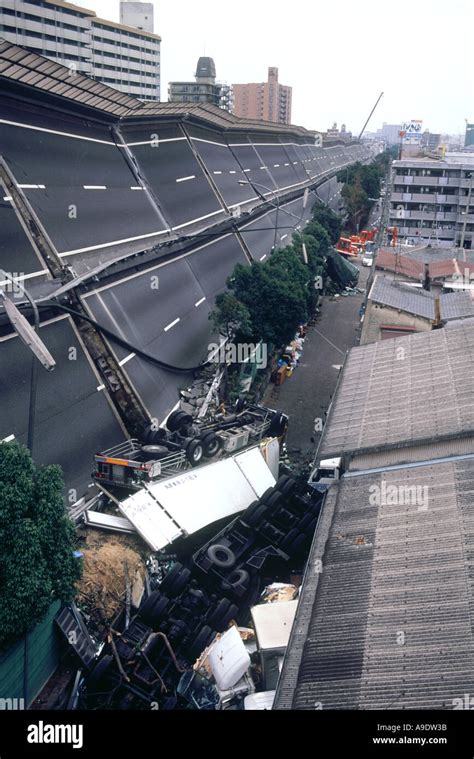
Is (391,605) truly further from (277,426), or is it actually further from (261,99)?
(261,99)

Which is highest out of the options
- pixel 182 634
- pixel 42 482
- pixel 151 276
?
pixel 151 276

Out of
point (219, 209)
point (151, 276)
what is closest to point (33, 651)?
point (151, 276)

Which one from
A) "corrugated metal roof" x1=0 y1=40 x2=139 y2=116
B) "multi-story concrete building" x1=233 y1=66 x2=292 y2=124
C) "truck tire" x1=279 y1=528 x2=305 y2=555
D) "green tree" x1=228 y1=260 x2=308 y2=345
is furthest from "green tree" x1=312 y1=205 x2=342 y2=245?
"multi-story concrete building" x1=233 y1=66 x2=292 y2=124

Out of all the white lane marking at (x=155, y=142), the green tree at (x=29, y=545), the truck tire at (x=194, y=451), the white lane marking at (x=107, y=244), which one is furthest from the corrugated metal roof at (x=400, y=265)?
the green tree at (x=29, y=545)

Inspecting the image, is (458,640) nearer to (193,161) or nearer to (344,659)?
(344,659)

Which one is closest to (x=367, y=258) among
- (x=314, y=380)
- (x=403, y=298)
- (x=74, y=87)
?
(x=403, y=298)

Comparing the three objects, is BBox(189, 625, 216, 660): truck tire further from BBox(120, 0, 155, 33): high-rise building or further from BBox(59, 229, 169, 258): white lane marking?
BBox(120, 0, 155, 33): high-rise building

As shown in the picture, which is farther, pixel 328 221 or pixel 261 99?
pixel 261 99
